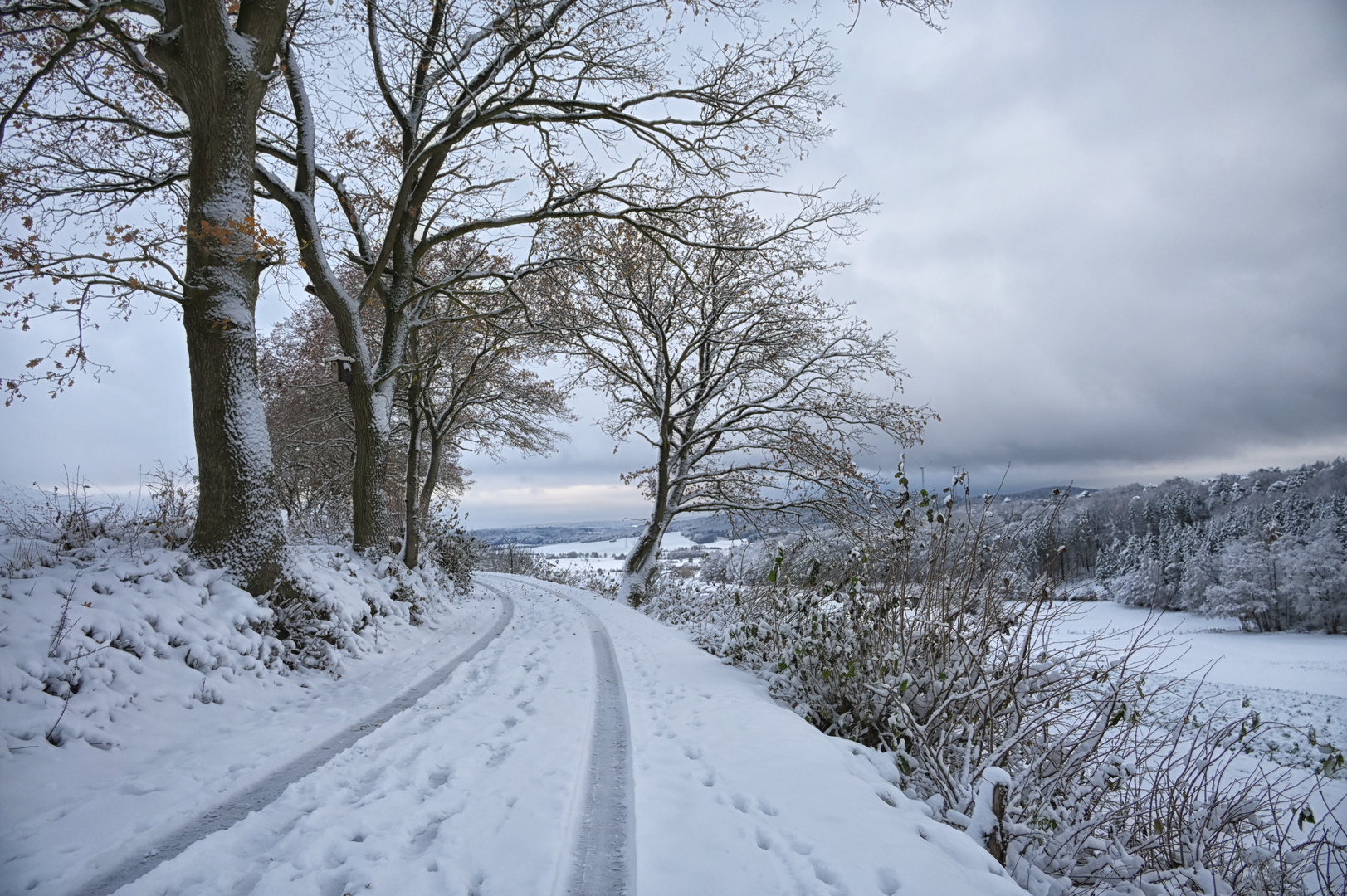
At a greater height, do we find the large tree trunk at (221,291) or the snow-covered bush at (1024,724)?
the large tree trunk at (221,291)

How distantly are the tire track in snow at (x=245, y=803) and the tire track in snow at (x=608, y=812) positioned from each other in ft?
5.75

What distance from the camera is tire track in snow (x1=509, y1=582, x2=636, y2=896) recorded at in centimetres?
254

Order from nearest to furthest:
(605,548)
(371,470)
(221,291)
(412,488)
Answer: (221,291) → (371,470) → (412,488) → (605,548)

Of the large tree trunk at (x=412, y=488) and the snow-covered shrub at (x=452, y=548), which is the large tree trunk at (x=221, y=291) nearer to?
the large tree trunk at (x=412, y=488)

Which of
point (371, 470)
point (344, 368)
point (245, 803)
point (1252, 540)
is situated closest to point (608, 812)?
point (245, 803)

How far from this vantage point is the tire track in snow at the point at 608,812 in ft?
8.32

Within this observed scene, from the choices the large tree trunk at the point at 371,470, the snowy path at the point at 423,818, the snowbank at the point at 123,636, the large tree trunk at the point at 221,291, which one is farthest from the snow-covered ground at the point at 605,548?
the large tree trunk at the point at 221,291

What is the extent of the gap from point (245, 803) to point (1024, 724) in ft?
16.8

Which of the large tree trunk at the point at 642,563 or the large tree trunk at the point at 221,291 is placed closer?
the large tree trunk at the point at 221,291

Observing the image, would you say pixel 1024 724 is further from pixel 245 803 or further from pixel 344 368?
pixel 344 368

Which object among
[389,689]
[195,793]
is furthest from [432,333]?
[195,793]

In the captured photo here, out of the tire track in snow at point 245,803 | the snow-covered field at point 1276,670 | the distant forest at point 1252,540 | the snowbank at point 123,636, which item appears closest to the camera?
the tire track in snow at point 245,803

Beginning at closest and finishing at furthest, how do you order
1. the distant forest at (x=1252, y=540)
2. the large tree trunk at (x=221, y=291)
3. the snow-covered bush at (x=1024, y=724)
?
the snow-covered bush at (x=1024, y=724) → the large tree trunk at (x=221, y=291) → the distant forest at (x=1252, y=540)

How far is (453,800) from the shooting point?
10.5 feet
